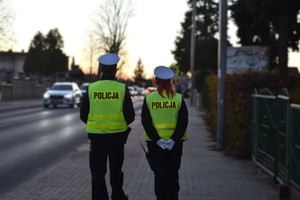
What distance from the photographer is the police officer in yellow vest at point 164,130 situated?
25.0 feet

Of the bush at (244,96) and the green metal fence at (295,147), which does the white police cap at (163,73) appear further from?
the bush at (244,96)

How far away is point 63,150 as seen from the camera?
1653 cm

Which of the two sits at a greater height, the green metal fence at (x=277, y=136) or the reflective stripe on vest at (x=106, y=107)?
the reflective stripe on vest at (x=106, y=107)

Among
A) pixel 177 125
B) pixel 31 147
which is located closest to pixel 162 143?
pixel 177 125

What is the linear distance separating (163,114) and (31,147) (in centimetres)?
980

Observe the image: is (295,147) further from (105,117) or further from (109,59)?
(109,59)

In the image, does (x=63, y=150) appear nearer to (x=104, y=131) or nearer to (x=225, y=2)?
(x=225, y=2)

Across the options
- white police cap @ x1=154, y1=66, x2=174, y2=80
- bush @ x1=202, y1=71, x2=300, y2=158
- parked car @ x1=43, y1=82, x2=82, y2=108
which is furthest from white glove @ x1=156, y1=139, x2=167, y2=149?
parked car @ x1=43, y1=82, x2=82, y2=108

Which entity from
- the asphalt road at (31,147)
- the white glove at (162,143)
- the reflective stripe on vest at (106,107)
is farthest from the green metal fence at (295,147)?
the asphalt road at (31,147)

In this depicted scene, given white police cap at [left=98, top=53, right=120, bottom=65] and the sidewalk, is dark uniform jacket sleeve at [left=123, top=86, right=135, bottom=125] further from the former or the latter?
the sidewalk

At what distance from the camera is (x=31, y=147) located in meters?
16.9

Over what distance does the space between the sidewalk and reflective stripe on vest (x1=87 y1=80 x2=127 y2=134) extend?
6.07 feet

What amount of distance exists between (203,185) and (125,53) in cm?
6471

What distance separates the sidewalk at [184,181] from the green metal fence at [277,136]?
12.7 inches
